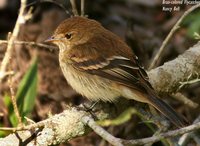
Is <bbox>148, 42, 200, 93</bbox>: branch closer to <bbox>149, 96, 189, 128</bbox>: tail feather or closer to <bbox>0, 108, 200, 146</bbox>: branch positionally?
<bbox>149, 96, 189, 128</bbox>: tail feather

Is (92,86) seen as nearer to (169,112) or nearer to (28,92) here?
(169,112)

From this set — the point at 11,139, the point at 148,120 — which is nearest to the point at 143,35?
the point at 148,120

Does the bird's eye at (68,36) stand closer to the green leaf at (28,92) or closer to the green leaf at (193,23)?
the green leaf at (28,92)

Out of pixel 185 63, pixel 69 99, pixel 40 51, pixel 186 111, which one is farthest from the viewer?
pixel 40 51

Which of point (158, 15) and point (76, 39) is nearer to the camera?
point (76, 39)

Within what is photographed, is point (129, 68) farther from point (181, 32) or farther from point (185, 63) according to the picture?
point (181, 32)

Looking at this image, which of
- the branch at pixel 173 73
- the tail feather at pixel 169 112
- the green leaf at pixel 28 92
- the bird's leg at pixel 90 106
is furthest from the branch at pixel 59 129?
the green leaf at pixel 28 92
